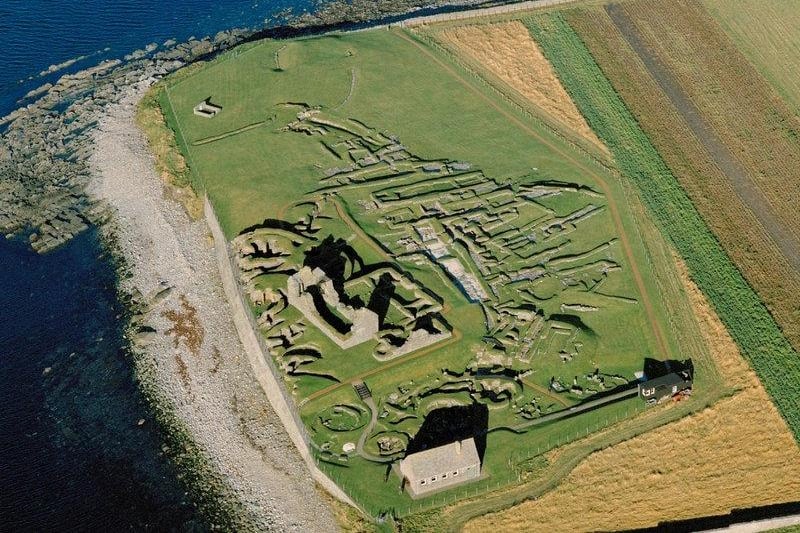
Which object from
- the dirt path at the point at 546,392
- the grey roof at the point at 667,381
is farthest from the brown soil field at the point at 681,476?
the dirt path at the point at 546,392

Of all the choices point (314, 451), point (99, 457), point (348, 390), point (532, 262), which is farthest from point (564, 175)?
point (99, 457)

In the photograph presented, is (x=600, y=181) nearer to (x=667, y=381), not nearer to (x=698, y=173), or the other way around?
(x=698, y=173)

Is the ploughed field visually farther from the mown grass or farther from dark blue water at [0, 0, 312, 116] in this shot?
dark blue water at [0, 0, 312, 116]

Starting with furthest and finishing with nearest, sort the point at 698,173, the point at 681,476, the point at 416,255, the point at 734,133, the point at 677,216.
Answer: the point at 734,133 < the point at 698,173 < the point at 677,216 < the point at 416,255 < the point at 681,476

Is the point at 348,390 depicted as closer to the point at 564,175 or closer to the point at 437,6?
the point at 564,175

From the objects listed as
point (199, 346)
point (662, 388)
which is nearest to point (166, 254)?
point (199, 346)

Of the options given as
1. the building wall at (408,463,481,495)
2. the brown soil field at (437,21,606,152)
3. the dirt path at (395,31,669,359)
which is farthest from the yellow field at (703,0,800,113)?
the building wall at (408,463,481,495)
